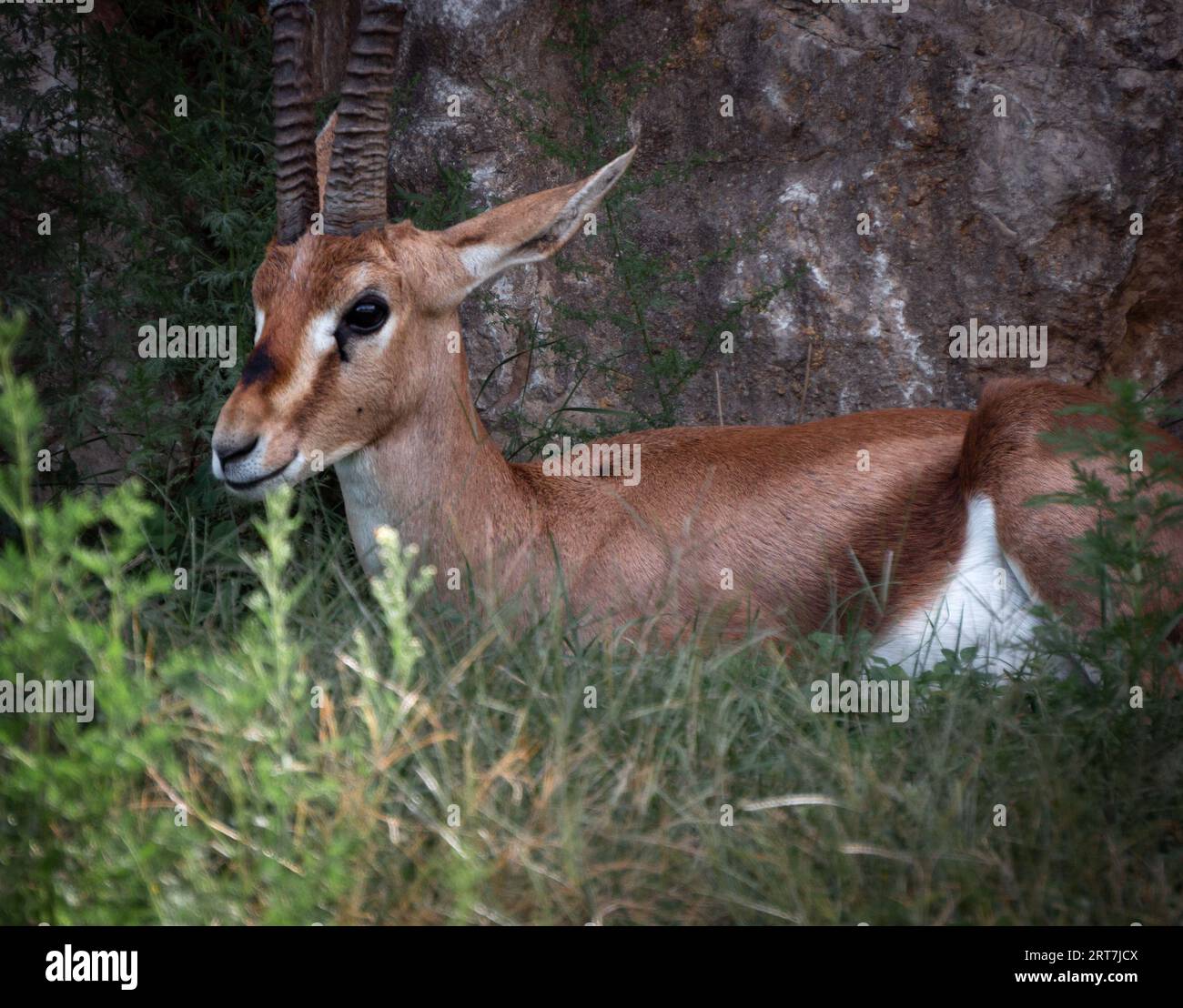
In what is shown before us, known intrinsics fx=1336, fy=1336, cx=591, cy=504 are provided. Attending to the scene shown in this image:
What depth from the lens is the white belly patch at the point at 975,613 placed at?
466 centimetres

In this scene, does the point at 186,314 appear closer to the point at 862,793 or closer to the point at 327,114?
the point at 327,114

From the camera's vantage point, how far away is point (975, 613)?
4.74 metres

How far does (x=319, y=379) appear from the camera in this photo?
4.43 m

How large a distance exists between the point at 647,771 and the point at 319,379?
185cm

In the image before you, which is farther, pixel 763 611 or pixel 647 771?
pixel 763 611

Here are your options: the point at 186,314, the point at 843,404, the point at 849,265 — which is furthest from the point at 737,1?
the point at 186,314

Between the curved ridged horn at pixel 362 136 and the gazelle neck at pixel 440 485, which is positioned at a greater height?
the curved ridged horn at pixel 362 136
